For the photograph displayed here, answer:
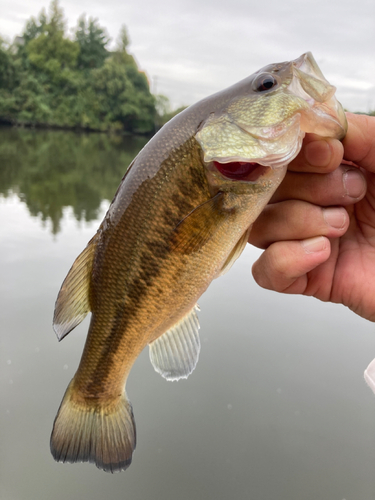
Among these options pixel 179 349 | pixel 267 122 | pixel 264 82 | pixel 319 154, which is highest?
pixel 264 82

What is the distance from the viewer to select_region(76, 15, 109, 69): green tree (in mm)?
55438

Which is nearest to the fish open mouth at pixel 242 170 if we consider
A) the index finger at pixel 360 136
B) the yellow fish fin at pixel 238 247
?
the yellow fish fin at pixel 238 247

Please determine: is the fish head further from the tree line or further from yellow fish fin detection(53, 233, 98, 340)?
the tree line

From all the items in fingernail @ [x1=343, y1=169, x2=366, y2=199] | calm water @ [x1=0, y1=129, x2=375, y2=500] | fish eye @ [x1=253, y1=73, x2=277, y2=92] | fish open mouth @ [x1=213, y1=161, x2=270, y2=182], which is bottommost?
calm water @ [x1=0, y1=129, x2=375, y2=500]

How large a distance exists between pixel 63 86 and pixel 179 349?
53532mm

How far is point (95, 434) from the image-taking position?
167 centimetres

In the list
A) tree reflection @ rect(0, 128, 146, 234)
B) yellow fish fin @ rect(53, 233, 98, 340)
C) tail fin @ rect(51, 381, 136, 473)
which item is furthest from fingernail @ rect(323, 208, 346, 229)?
tree reflection @ rect(0, 128, 146, 234)

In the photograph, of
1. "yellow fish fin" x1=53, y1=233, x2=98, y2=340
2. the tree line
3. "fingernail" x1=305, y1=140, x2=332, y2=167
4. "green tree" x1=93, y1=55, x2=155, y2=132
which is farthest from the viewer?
"green tree" x1=93, y1=55, x2=155, y2=132

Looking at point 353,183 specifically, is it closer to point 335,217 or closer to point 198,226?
point 335,217

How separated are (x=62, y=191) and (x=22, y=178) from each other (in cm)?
216

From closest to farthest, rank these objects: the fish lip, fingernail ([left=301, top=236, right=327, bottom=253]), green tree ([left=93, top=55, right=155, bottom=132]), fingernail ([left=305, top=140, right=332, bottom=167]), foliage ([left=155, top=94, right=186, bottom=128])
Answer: the fish lip < fingernail ([left=305, top=140, right=332, bottom=167]) < fingernail ([left=301, top=236, right=327, bottom=253]) < green tree ([left=93, top=55, right=155, bottom=132]) < foliage ([left=155, top=94, right=186, bottom=128])

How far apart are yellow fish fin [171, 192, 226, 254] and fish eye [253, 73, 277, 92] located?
44 cm

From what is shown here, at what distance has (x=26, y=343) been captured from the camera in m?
4.21

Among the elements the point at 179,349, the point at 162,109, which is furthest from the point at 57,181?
the point at 162,109
